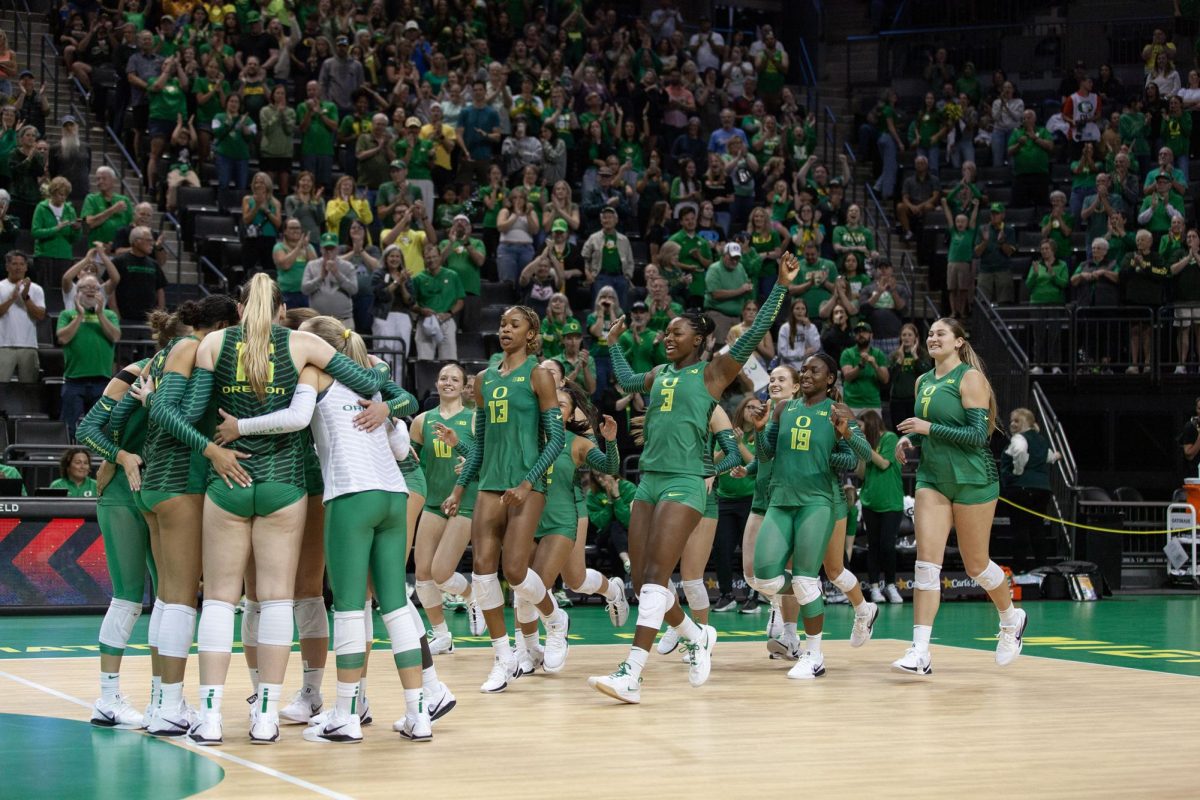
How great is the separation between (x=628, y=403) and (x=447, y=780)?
38.6 ft

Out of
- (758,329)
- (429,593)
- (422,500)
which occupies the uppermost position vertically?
(758,329)

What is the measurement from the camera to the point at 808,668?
36.1 feet

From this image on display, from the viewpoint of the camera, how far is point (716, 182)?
22.7 m

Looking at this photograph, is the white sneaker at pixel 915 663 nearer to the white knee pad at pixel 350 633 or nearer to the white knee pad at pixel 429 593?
the white knee pad at pixel 429 593

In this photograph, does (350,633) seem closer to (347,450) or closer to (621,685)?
(347,450)

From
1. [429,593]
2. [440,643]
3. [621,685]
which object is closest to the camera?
[621,685]

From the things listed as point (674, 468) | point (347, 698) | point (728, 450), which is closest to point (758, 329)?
point (674, 468)

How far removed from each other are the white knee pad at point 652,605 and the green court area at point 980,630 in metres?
4.01

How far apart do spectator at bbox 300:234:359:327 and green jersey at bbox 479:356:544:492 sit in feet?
25.1

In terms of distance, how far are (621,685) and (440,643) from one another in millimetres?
3231

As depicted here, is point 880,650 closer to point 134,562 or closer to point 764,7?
point 134,562

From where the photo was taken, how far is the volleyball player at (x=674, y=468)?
9523 millimetres

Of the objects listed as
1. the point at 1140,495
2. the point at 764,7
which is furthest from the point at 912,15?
the point at 1140,495

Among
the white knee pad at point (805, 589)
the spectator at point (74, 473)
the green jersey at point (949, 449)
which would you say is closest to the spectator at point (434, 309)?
the spectator at point (74, 473)
